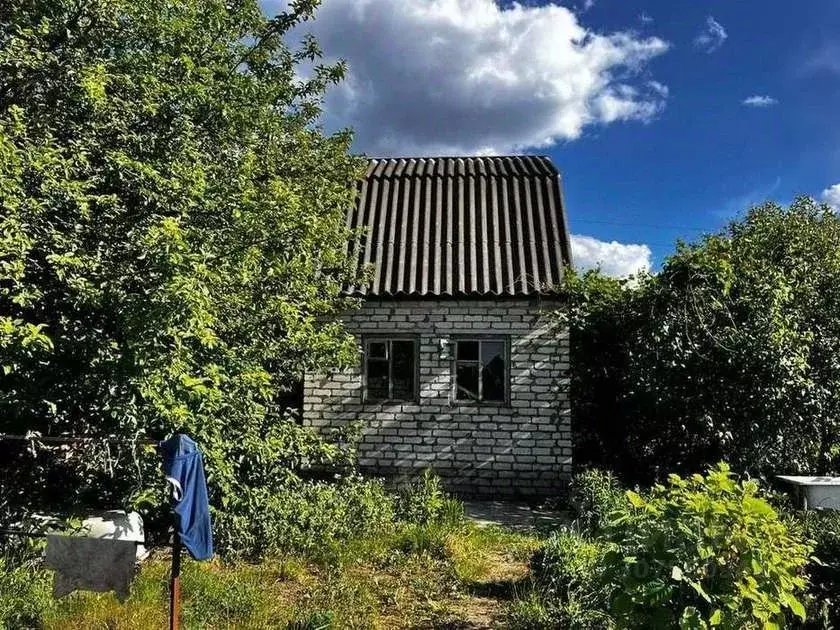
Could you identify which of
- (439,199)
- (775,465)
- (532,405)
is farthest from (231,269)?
(775,465)

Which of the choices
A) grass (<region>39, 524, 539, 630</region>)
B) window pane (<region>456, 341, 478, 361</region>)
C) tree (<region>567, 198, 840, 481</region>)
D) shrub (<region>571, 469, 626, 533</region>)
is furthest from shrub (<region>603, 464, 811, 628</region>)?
window pane (<region>456, 341, 478, 361</region>)

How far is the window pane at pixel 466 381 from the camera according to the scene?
1033cm

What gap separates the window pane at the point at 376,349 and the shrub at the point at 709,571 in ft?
24.0

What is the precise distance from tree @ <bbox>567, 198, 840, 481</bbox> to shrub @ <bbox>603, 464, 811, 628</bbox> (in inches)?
227

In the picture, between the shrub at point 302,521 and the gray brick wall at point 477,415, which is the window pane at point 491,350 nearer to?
the gray brick wall at point 477,415

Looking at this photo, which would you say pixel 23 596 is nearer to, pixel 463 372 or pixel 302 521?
pixel 302 521

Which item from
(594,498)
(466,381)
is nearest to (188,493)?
(594,498)

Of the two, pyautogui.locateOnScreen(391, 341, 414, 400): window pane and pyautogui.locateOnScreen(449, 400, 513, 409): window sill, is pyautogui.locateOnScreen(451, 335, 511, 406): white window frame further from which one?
pyautogui.locateOnScreen(391, 341, 414, 400): window pane

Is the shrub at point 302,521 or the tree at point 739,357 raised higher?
the tree at point 739,357

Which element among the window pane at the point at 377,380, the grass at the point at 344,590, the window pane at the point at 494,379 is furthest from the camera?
the window pane at the point at 377,380

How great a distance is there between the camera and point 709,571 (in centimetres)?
333

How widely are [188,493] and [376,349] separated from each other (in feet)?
22.1

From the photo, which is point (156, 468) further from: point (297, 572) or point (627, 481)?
point (627, 481)

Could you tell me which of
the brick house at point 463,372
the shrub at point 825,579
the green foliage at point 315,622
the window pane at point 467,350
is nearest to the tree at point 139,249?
the green foliage at point 315,622
